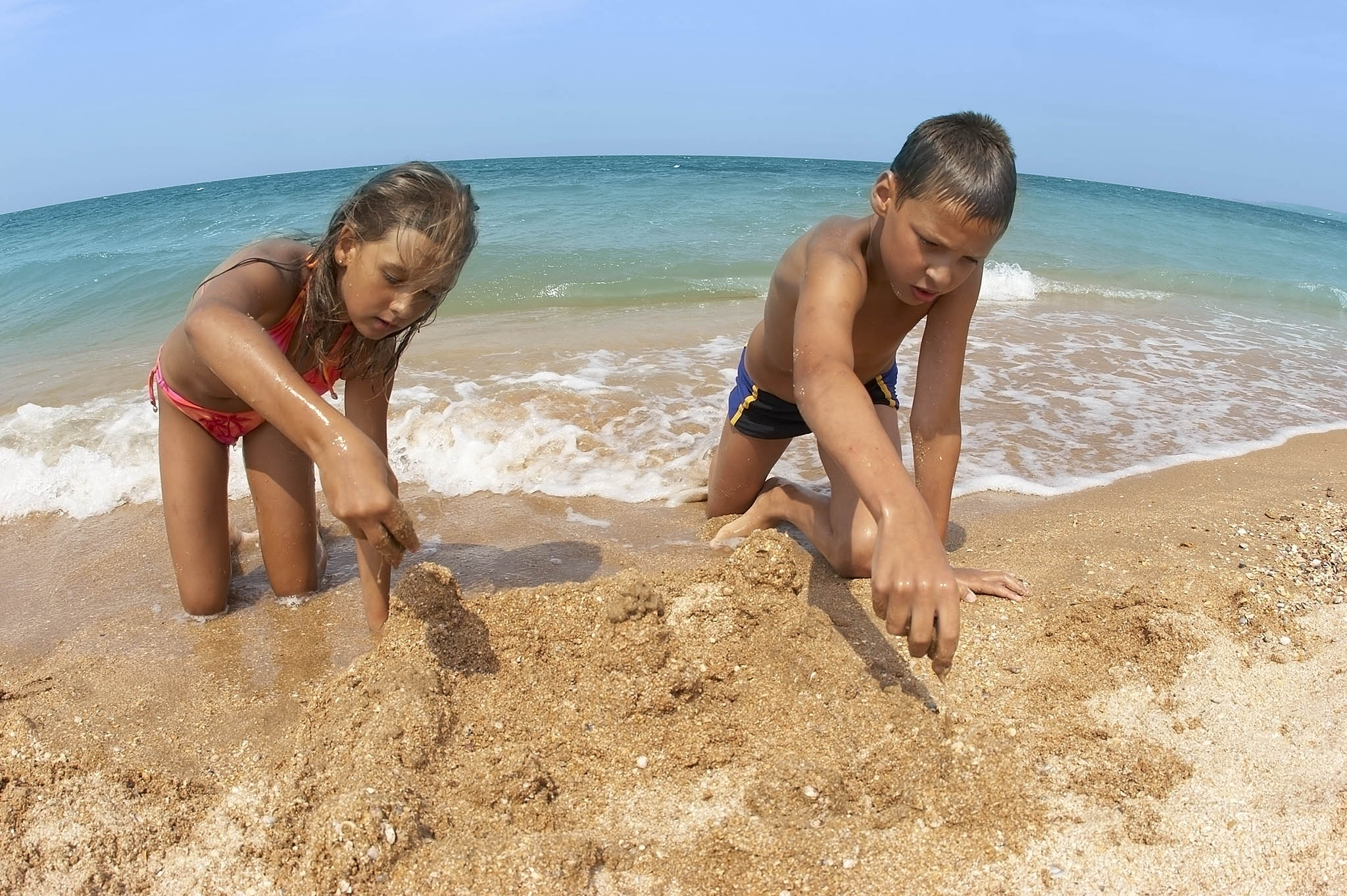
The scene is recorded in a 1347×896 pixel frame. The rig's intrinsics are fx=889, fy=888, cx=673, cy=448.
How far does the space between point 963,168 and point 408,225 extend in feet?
4.84

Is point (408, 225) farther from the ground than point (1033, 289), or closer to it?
farther from the ground

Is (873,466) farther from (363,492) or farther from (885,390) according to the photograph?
(885,390)

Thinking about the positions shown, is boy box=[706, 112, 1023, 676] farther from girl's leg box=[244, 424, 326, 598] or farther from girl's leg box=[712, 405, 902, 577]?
girl's leg box=[244, 424, 326, 598]

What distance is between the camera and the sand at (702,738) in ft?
5.76

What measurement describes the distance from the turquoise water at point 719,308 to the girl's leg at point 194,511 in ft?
4.06

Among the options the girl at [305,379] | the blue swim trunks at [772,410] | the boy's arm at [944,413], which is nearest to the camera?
the girl at [305,379]

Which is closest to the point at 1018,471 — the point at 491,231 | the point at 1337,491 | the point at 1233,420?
the point at 1337,491

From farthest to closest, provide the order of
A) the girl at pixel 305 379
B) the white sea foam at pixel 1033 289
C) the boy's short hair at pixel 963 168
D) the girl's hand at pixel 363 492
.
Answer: the white sea foam at pixel 1033 289 < the boy's short hair at pixel 963 168 < the girl at pixel 305 379 < the girl's hand at pixel 363 492

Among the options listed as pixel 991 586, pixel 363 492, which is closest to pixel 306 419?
pixel 363 492

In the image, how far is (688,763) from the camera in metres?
2.04

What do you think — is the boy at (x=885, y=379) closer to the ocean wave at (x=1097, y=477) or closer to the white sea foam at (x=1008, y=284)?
the ocean wave at (x=1097, y=477)

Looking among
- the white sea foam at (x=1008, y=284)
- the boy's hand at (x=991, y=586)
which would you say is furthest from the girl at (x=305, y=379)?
the white sea foam at (x=1008, y=284)

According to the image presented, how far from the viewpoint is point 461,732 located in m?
2.10

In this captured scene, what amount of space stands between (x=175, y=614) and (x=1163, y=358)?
6.77 m
